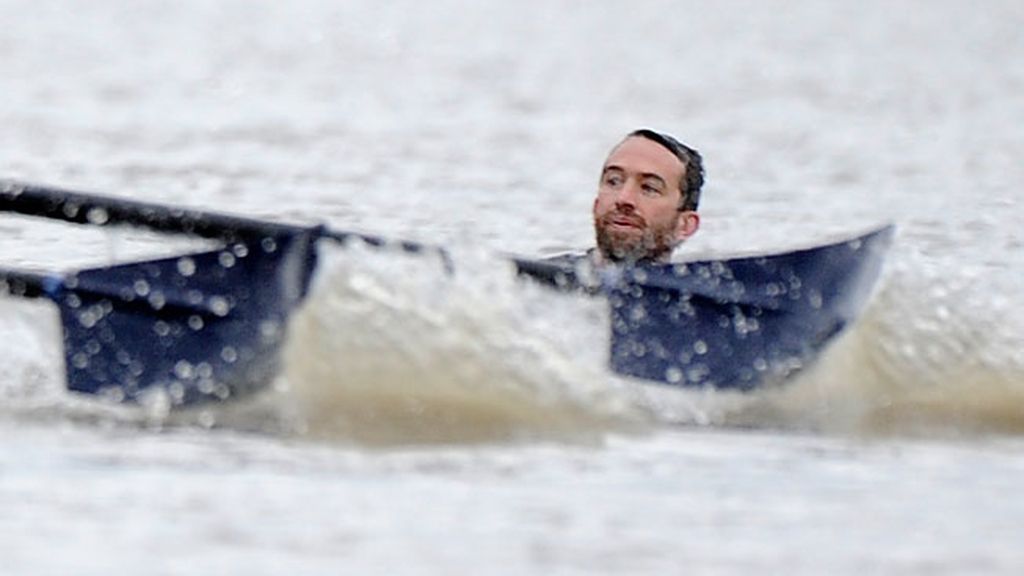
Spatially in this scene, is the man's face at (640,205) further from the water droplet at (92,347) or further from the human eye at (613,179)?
the water droplet at (92,347)

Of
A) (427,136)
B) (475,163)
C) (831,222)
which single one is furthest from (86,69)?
(831,222)

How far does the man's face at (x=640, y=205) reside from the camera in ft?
38.7

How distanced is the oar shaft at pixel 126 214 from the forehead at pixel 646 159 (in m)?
2.82

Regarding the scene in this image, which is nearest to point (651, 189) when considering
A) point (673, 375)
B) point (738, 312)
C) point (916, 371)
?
point (738, 312)

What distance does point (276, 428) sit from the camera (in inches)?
360

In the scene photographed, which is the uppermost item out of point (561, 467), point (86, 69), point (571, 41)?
point (561, 467)

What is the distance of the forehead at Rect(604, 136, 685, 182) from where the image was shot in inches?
472

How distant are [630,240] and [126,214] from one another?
281 cm

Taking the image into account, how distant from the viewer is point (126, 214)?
9547 millimetres

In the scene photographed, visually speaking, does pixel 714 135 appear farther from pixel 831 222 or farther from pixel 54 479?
pixel 54 479

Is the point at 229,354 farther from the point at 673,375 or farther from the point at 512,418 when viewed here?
the point at 673,375

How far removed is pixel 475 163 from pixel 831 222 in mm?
3073

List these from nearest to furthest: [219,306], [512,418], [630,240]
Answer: [512,418], [219,306], [630,240]

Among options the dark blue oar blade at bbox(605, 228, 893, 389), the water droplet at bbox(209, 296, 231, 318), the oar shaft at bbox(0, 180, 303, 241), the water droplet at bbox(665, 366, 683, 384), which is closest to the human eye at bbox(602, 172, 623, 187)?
the dark blue oar blade at bbox(605, 228, 893, 389)
